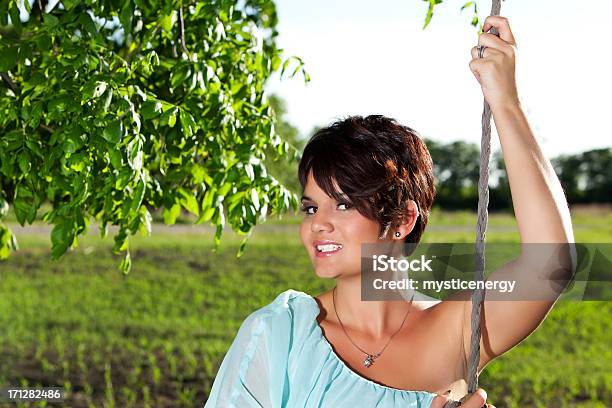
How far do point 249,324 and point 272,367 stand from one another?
7 centimetres

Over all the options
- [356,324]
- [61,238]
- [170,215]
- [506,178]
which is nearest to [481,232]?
[356,324]

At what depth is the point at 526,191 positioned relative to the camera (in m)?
0.93

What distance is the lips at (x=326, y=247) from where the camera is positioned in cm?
114

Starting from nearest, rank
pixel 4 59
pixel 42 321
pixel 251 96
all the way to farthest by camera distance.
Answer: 1. pixel 4 59
2. pixel 251 96
3. pixel 42 321

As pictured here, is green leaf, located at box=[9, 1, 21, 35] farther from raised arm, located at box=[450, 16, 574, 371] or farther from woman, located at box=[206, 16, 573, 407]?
raised arm, located at box=[450, 16, 574, 371]

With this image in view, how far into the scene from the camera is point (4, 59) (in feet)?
5.08

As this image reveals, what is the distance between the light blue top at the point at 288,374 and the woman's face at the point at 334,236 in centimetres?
11

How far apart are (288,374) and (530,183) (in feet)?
1.53

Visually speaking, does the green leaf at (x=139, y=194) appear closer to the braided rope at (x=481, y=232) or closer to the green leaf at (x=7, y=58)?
the green leaf at (x=7, y=58)

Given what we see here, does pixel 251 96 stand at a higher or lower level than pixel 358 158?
higher

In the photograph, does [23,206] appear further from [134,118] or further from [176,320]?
[176,320]

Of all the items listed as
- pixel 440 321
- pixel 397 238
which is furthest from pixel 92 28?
pixel 440 321

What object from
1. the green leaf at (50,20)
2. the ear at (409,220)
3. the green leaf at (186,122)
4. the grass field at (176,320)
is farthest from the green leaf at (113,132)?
the grass field at (176,320)

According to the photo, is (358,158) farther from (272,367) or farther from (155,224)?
(155,224)
